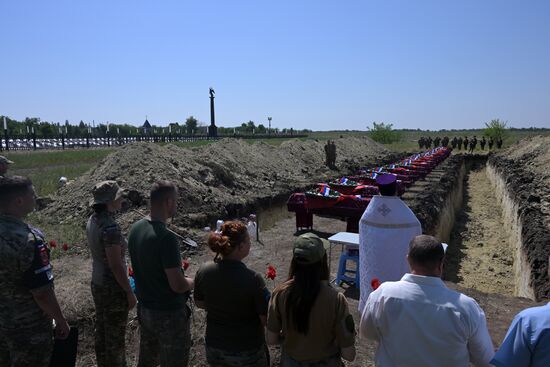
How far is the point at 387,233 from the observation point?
3.66 meters

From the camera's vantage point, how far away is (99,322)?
3.59 meters

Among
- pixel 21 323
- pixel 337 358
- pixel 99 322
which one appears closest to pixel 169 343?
pixel 99 322

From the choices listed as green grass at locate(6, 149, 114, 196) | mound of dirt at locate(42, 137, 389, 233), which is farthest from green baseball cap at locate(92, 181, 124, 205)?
green grass at locate(6, 149, 114, 196)

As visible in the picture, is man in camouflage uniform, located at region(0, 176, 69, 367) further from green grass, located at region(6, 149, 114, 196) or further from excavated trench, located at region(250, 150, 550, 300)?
green grass, located at region(6, 149, 114, 196)

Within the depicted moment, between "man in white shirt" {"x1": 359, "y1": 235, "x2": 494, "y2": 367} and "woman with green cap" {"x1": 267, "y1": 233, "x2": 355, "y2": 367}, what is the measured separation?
248mm

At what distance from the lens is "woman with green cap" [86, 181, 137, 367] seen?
3.30m

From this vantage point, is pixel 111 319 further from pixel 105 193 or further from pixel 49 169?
pixel 49 169

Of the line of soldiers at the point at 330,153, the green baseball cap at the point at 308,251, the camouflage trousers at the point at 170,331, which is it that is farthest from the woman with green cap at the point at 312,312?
the line of soldiers at the point at 330,153

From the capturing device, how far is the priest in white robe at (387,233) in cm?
Result: 362

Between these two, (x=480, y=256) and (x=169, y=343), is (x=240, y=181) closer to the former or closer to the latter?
(x=480, y=256)

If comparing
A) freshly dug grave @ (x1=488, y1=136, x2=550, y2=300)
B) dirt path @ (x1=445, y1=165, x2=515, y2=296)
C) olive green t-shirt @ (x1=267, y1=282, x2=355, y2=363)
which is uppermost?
olive green t-shirt @ (x1=267, y1=282, x2=355, y2=363)

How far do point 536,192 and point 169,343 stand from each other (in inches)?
518

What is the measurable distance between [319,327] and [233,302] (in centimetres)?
57

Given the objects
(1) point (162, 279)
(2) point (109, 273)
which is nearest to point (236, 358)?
(1) point (162, 279)
